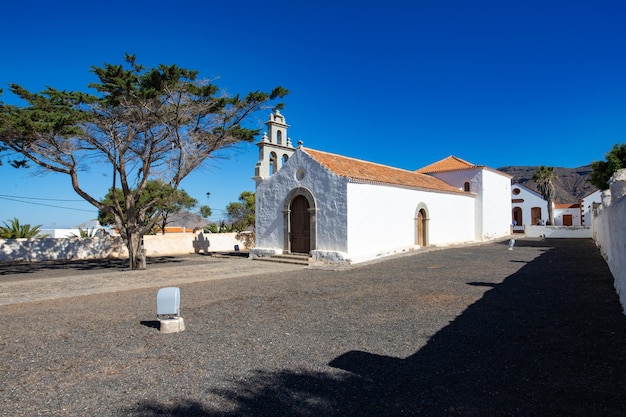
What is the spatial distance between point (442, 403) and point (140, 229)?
13.3 metres

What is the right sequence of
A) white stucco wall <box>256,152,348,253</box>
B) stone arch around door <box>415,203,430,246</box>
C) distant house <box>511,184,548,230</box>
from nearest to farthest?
white stucco wall <box>256,152,348,253</box>, stone arch around door <box>415,203,430,246</box>, distant house <box>511,184,548,230</box>

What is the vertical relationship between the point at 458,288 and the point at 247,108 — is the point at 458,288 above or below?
below

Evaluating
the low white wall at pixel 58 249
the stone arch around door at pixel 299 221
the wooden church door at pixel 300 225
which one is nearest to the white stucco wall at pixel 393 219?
the stone arch around door at pixel 299 221

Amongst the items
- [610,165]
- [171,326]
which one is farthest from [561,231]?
[171,326]

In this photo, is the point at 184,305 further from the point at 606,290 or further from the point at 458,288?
the point at 606,290

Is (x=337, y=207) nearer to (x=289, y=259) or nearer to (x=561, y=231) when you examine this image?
(x=289, y=259)

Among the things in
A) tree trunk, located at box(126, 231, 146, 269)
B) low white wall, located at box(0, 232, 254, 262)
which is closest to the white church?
tree trunk, located at box(126, 231, 146, 269)

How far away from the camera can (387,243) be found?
16625 mm

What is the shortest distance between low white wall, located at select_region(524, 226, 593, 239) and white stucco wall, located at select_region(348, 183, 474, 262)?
1119 centimetres

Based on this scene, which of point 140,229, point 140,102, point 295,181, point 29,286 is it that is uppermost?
point 140,102

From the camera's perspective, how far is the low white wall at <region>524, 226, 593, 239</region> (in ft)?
93.6

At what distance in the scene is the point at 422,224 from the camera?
19375 mm

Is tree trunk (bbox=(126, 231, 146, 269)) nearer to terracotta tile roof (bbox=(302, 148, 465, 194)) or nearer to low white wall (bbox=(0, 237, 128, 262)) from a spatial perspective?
low white wall (bbox=(0, 237, 128, 262))

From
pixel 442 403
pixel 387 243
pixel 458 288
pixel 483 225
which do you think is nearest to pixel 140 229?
pixel 387 243
